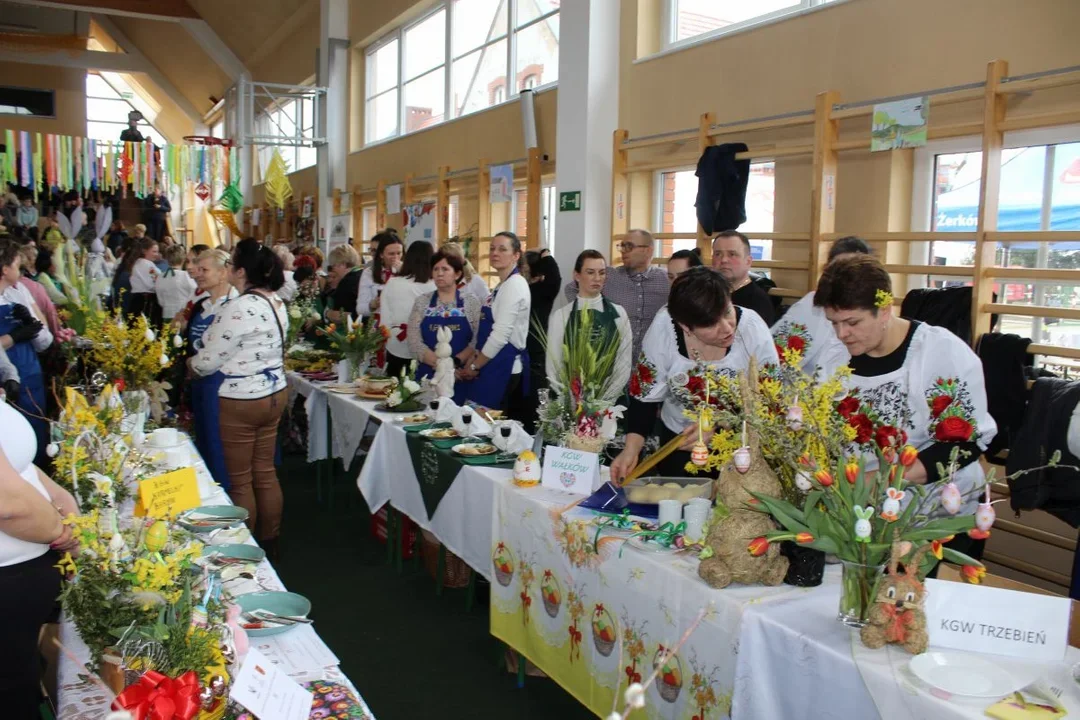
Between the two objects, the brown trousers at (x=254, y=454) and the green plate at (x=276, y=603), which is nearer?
the green plate at (x=276, y=603)

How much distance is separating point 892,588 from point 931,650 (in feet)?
0.42

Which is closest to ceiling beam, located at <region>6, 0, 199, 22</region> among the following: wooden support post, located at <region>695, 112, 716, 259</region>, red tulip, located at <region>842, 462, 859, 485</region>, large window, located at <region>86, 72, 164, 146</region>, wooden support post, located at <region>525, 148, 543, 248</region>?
large window, located at <region>86, 72, 164, 146</region>

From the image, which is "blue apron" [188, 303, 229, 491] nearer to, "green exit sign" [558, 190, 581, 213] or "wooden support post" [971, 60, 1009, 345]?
"green exit sign" [558, 190, 581, 213]

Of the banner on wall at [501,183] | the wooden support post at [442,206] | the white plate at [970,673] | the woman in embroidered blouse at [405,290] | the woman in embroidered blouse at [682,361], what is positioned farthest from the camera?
the wooden support post at [442,206]

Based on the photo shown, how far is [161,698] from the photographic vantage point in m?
1.23

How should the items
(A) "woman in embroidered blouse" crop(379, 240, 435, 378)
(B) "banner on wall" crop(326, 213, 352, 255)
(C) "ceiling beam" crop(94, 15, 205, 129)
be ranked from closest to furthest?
(A) "woman in embroidered blouse" crop(379, 240, 435, 378)
(B) "banner on wall" crop(326, 213, 352, 255)
(C) "ceiling beam" crop(94, 15, 205, 129)

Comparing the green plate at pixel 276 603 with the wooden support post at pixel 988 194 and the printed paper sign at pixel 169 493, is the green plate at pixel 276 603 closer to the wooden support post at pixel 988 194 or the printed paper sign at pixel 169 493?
the printed paper sign at pixel 169 493

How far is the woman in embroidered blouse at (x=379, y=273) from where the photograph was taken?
577 centimetres

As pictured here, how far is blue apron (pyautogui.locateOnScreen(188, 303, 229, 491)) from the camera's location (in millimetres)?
3980

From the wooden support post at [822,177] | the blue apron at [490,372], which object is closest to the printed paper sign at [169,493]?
the blue apron at [490,372]

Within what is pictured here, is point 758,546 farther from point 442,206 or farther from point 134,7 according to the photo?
point 134,7

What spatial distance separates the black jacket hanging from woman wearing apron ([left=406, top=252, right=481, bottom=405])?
64.3 inches

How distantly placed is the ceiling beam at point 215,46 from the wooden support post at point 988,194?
46.7ft

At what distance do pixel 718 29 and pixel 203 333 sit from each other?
12.4 ft
